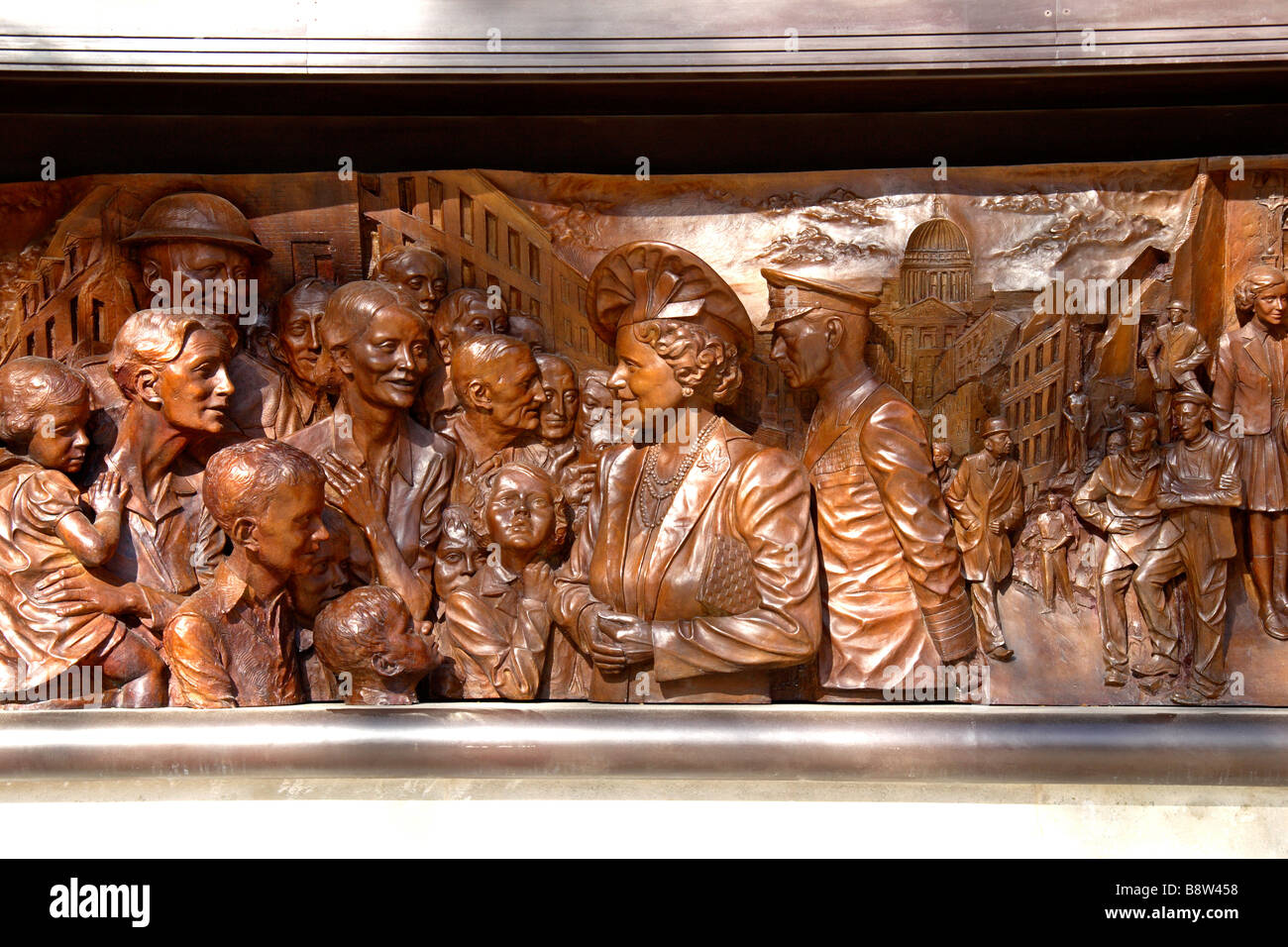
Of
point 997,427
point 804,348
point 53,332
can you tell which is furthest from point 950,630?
point 53,332

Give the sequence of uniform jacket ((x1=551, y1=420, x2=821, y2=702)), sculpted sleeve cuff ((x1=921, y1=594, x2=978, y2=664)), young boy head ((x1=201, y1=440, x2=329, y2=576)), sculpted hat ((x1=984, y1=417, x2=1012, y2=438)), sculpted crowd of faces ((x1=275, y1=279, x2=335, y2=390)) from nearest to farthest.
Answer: young boy head ((x1=201, y1=440, x2=329, y2=576)), uniform jacket ((x1=551, y1=420, x2=821, y2=702)), sculpted sleeve cuff ((x1=921, y1=594, x2=978, y2=664)), sculpted hat ((x1=984, y1=417, x2=1012, y2=438)), sculpted crowd of faces ((x1=275, y1=279, x2=335, y2=390))

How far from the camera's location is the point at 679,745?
12.9 feet

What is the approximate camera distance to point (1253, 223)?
13.6ft

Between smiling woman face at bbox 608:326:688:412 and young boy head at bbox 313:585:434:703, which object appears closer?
young boy head at bbox 313:585:434:703

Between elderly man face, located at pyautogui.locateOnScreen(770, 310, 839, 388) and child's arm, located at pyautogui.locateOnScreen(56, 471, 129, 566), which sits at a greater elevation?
elderly man face, located at pyautogui.locateOnScreen(770, 310, 839, 388)

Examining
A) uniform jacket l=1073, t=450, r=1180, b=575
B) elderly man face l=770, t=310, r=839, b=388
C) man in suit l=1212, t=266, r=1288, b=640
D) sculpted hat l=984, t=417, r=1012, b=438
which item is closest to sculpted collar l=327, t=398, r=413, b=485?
elderly man face l=770, t=310, r=839, b=388

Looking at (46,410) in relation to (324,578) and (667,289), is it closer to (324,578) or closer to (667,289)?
(324,578)

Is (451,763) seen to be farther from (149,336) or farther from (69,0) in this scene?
(69,0)

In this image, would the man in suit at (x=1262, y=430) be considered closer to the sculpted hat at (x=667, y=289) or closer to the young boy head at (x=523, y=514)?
the sculpted hat at (x=667, y=289)

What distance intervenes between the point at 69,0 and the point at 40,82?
0.97 ft

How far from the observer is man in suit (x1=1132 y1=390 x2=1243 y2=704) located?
4.12 m

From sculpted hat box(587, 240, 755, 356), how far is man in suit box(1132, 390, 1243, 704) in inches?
62.8

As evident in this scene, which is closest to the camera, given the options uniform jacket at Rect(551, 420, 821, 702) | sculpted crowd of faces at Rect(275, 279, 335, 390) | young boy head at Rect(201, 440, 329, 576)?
young boy head at Rect(201, 440, 329, 576)

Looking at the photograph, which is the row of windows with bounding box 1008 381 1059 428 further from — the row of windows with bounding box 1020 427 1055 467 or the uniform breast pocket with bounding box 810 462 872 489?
the uniform breast pocket with bounding box 810 462 872 489
